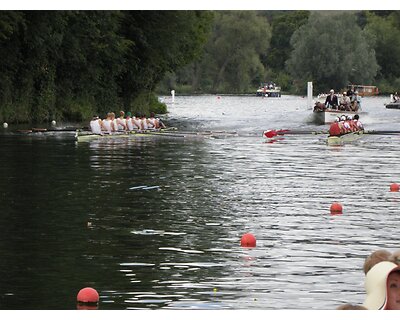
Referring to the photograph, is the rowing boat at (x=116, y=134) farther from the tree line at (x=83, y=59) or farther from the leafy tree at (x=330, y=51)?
the leafy tree at (x=330, y=51)

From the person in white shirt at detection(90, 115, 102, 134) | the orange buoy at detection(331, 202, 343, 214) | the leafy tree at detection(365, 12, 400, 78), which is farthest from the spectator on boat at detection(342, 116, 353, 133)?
the leafy tree at detection(365, 12, 400, 78)

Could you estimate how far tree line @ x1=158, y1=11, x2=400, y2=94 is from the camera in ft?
390

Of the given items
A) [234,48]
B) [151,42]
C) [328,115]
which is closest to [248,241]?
[328,115]

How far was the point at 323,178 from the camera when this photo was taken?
1182 inches

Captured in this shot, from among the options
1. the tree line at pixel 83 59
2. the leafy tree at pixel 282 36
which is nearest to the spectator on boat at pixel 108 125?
the tree line at pixel 83 59

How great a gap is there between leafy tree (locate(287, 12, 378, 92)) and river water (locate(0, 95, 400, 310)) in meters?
80.7

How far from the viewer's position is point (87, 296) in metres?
13.7

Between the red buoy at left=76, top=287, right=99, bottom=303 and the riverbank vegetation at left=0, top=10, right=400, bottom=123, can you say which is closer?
the red buoy at left=76, top=287, right=99, bottom=303

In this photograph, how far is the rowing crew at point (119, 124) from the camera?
44.4m

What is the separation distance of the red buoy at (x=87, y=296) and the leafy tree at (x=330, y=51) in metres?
105

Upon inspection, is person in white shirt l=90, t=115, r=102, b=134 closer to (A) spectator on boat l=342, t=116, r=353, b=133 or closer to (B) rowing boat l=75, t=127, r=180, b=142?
(B) rowing boat l=75, t=127, r=180, b=142

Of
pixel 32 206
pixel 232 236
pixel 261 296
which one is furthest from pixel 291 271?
pixel 32 206

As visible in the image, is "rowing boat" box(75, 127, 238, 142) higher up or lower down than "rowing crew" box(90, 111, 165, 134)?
lower down
